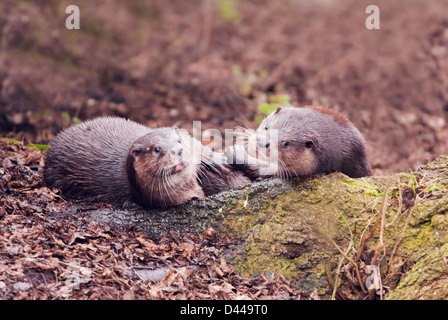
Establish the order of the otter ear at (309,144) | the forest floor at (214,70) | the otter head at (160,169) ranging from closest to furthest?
the otter ear at (309,144)
the otter head at (160,169)
the forest floor at (214,70)

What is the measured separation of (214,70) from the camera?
7.84 metres

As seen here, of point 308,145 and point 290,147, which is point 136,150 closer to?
point 290,147

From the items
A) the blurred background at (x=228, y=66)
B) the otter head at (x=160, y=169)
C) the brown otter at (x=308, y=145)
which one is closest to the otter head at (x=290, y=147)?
the brown otter at (x=308, y=145)

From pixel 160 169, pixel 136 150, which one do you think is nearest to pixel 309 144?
pixel 160 169

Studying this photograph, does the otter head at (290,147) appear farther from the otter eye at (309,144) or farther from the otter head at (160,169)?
the otter head at (160,169)

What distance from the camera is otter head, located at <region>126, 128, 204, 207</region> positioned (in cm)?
370

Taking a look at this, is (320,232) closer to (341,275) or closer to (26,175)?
(341,275)

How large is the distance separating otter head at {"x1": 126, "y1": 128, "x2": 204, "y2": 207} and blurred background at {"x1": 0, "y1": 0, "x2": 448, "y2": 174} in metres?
2.21

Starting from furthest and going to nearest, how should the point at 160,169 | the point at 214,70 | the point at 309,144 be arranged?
the point at 214,70 → the point at 160,169 → the point at 309,144

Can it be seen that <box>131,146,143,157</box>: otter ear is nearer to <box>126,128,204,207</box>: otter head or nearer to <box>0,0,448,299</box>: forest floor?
<box>126,128,204,207</box>: otter head

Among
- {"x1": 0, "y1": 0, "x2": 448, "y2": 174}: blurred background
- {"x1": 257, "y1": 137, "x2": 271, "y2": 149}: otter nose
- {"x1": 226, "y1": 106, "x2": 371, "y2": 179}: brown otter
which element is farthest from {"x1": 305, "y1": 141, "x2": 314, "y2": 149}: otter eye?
{"x1": 0, "y1": 0, "x2": 448, "y2": 174}: blurred background

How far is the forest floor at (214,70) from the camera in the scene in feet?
20.0

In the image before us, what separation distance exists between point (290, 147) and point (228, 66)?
181 inches
